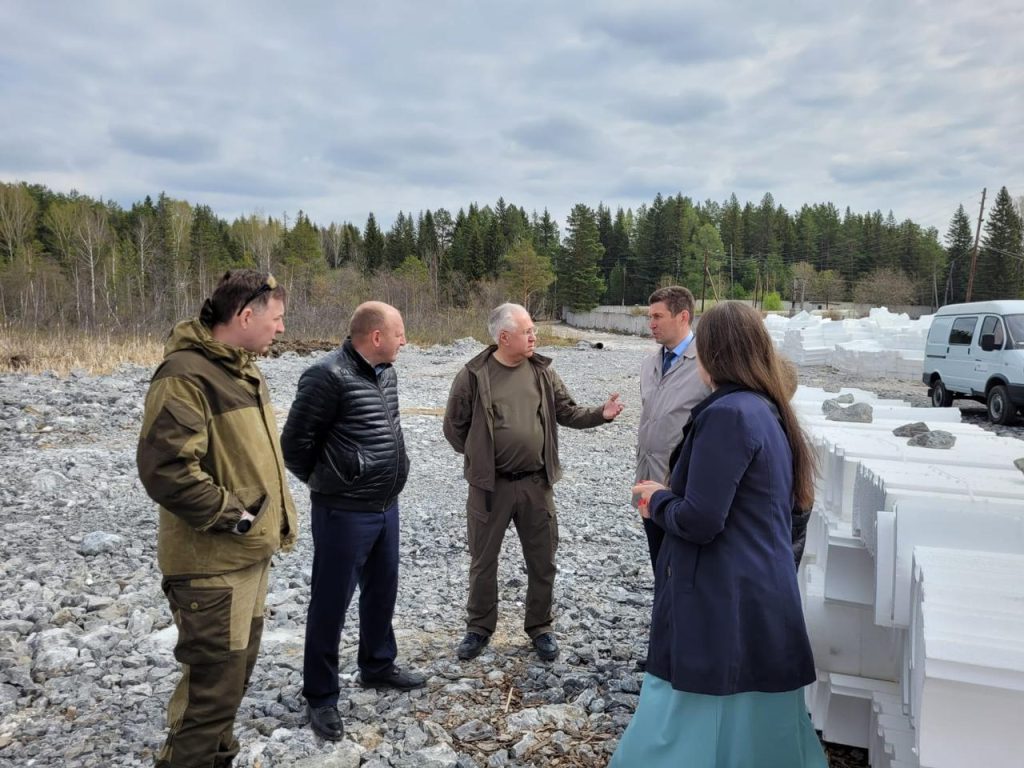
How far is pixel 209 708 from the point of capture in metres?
2.39

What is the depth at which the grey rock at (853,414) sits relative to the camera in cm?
464

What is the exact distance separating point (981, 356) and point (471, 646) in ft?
43.8

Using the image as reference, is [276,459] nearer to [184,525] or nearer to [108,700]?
[184,525]

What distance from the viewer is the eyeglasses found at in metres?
2.54

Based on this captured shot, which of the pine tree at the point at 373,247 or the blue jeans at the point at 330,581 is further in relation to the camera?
the pine tree at the point at 373,247

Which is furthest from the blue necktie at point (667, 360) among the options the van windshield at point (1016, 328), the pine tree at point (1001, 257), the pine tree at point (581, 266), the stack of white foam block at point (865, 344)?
the pine tree at point (581, 266)

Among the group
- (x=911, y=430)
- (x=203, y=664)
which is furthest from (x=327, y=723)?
(x=911, y=430)

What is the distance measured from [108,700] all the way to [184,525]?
5.30 ft

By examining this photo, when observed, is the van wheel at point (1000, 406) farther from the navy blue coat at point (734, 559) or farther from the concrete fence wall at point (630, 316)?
the concrete fence wall at point (630, 316)

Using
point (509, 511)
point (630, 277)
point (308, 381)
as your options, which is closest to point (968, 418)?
point (509, 511)

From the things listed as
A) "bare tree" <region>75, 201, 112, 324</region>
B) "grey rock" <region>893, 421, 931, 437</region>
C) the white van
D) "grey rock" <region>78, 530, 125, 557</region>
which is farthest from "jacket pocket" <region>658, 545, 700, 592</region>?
"bare tree" <region>75, 201, 112, 324</region>

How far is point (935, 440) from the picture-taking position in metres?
3.45

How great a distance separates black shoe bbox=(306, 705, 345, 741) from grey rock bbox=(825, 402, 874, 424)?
3.47 m

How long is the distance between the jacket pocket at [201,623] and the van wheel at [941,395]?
1584 cm
